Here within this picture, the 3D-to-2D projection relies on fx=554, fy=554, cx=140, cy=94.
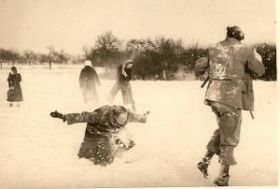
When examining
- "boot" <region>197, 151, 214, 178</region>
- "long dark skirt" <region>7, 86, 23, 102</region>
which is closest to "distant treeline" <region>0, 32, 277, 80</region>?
"long dark skirt" <region>7, 86, 23, 102</region>

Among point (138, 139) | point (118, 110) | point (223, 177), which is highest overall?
point (118, 110)

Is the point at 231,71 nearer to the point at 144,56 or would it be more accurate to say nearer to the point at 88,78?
the point at 144,56

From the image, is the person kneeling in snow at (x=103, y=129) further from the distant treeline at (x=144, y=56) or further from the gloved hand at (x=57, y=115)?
the distant treeline at (x=144, y=56)

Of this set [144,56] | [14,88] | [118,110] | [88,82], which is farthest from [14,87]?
[144,56]

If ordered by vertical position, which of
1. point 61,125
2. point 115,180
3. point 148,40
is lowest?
point 115,180

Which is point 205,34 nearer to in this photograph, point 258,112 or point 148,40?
point 148,40

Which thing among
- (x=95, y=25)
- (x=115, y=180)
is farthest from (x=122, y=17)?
(x=115, y=180)

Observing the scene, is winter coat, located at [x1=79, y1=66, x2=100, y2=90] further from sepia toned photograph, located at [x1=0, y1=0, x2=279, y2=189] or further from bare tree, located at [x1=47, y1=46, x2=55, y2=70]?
bare tree, located at [x1=47, y1=46, x2=55, y2=70]
